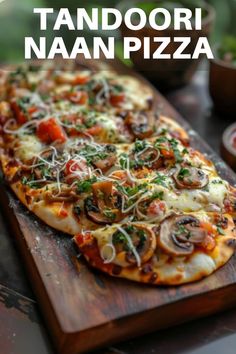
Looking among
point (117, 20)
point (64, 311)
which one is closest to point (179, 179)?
point (64, 311)

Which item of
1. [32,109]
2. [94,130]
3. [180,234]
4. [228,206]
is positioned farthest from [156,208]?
[32,109]

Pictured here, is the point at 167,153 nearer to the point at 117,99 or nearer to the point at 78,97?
the point at 117,99

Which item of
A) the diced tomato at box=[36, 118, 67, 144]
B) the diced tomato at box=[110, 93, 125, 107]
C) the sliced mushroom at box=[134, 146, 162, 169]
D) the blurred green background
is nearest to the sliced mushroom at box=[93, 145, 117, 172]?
the sliced mushroom at box=[134, 146, 162, 169]

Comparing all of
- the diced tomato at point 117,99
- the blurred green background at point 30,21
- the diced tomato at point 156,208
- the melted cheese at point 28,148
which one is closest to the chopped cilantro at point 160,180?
the diced tomato at point 156,208

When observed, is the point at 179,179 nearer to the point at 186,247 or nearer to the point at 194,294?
the point at 186,247

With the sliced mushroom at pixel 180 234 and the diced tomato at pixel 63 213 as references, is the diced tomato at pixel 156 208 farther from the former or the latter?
the diced tomato at pixel 63 213
